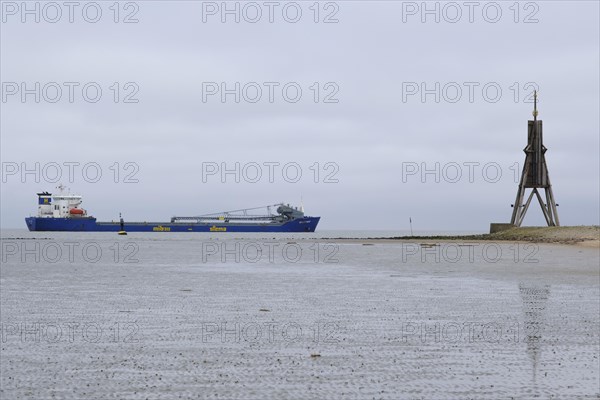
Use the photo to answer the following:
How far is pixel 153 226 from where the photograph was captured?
168875mm

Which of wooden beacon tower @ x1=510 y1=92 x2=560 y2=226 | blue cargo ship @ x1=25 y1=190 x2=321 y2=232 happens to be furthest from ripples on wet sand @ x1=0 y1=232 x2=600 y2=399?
blue cargo ship @ x1=25 y1=190 x2=321 y2=232

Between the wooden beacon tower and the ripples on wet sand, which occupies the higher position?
the wooden beacon tower

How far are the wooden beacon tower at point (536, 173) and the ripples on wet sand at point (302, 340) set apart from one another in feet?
160

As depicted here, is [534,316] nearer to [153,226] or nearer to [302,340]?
[302,340]

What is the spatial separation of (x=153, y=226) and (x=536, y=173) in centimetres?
11147

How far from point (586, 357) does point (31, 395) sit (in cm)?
868

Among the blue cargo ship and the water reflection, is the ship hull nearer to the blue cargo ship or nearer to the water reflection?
the blue cargo ship

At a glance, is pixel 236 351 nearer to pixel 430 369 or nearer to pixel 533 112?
pixel 430 369

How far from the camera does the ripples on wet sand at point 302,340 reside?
10.2 meters

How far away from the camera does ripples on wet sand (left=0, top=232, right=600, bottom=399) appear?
1019 centimetres

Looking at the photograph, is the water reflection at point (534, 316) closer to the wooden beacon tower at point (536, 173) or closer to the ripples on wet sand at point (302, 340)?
the ripples on wet sand at point (302, 340)

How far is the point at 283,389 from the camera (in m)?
10.0

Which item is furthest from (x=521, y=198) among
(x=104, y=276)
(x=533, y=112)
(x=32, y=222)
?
(x=32, y=222)

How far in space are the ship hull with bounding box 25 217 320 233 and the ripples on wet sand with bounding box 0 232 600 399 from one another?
142m
